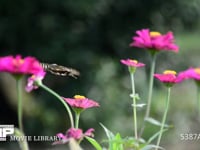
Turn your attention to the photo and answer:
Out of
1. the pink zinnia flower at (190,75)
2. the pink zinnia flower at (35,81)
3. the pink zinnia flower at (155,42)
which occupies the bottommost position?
the pink zinnia flower at (35,81)

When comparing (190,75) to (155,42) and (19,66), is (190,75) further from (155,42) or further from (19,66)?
(19,66)

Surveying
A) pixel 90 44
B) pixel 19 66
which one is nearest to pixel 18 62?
pixel 19 66

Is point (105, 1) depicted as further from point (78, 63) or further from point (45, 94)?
point (45, 94)

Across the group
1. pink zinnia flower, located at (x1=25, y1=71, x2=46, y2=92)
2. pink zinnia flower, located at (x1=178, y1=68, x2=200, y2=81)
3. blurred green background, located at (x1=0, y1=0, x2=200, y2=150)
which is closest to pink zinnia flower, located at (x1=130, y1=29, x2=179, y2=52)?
pink zinnia flower, located at (x1=178, y1=68, x2=200, y2=81)

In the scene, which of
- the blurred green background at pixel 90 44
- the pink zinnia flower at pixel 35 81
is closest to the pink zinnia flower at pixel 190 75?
the pink zinnia flower at pixel 35 81

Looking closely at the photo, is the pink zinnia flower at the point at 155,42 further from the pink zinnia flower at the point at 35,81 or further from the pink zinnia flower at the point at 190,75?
the pink zinnia flower at the point at 35,81

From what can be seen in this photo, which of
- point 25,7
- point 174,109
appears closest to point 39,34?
point 25,7

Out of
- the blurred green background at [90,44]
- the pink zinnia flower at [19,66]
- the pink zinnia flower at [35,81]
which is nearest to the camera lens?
the pink zinnia flower at [19,66]

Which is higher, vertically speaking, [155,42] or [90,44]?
[155,42]
